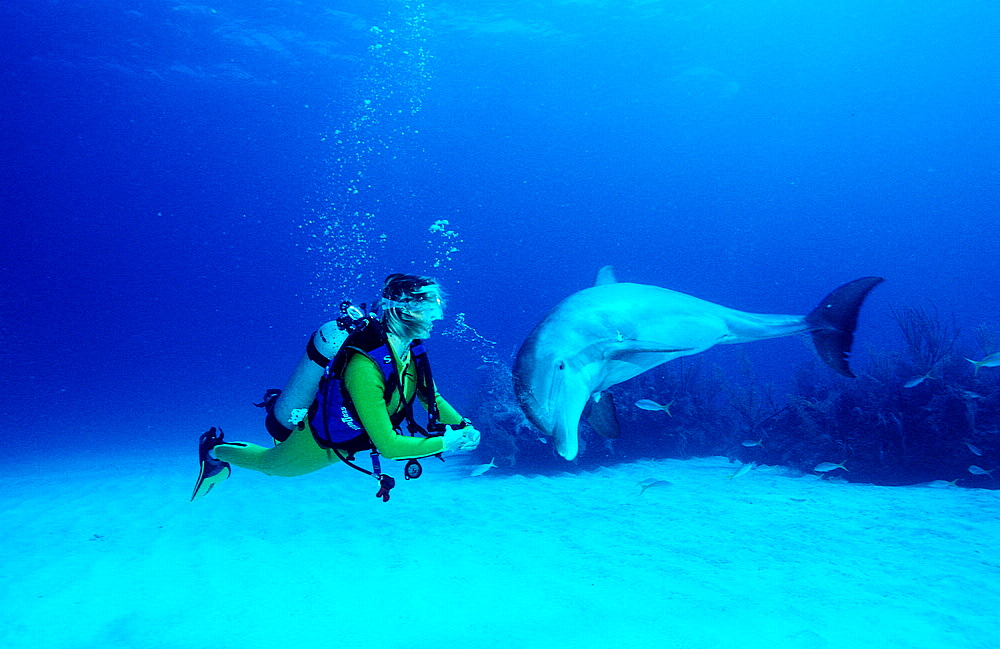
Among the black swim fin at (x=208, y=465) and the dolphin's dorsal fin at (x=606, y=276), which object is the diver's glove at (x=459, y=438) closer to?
the dolphin's dorsal fin at (x=606, y=276)

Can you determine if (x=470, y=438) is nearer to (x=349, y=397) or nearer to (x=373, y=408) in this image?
(x=373, y=408)

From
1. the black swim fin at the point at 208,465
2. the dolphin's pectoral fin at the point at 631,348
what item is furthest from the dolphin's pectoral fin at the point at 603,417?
the black swim fin at the point at 208,465

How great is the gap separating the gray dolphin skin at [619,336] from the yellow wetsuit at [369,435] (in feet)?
2.37

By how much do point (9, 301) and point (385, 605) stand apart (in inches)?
3907

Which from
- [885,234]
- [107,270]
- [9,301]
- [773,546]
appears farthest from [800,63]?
[9,301]

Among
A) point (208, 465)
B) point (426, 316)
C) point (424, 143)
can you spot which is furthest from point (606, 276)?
point (424, 143)

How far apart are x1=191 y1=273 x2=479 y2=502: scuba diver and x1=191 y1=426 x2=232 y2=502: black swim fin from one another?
1.29 m

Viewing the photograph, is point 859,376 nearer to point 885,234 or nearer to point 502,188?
point 502,188

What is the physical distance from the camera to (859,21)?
41.7 m

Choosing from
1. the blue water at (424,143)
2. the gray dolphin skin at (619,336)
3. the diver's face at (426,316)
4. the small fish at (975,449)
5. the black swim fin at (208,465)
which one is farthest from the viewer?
the blue water at (424,143)

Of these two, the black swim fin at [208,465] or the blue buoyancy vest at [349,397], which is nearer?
the blue buoyancy vest at [349,397]

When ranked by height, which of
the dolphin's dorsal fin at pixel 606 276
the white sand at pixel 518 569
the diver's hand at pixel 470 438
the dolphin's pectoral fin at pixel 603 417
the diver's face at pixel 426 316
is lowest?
the white sand at pixel 518 569

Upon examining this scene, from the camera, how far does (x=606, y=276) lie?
15.5 ft

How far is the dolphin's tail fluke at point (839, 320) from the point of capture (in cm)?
438
